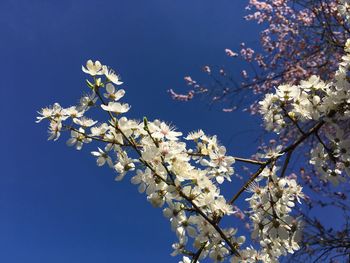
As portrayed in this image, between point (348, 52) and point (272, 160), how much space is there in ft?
2.52

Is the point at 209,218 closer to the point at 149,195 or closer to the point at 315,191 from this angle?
the point at 149,195

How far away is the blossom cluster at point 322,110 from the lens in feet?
7.30

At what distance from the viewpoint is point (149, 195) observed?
6.40ft

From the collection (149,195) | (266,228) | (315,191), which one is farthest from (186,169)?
(315,191)

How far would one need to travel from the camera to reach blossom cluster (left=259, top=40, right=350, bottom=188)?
2225 millimetres

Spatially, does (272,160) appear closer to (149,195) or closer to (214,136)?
(214,136)

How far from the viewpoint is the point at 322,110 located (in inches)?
88.5

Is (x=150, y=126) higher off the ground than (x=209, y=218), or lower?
higher

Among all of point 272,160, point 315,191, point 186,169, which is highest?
point 315,191

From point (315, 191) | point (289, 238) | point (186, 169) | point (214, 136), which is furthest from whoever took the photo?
point (315, 191)

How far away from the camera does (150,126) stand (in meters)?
1.97

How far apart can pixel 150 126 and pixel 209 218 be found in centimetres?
51

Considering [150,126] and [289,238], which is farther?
[289,238]

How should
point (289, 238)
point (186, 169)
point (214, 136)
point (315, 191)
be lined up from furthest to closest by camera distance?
point (315, 191) → point (214, 136) → point (289, 238) → point (186, 169)
